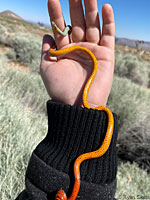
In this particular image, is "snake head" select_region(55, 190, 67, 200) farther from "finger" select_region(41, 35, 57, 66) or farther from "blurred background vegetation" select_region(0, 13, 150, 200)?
"finger" select_region(41, 35, 57, 66)

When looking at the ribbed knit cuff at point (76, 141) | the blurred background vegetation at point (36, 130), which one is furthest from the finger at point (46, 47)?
the blurred background vegetation at point (36, 130)

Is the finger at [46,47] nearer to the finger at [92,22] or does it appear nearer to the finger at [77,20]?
Answer: the finger at [77,20]

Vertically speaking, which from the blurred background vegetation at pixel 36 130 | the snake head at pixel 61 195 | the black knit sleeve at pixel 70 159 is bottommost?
the blurred background vegetation at pixel 36 130

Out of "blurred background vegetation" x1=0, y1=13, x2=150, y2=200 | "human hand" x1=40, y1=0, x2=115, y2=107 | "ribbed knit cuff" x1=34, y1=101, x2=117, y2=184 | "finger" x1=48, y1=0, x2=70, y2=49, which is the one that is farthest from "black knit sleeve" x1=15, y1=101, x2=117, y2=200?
"finger" x1=48, y1=0, x2=70, y2=49

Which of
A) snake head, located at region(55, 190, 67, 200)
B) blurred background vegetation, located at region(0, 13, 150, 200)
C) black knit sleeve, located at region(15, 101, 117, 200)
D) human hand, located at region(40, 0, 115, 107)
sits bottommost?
blurred background vegetation, located at region(0, 13, 150, 200)

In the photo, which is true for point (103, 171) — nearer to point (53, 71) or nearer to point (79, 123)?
point (79, 123)

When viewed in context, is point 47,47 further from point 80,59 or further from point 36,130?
Answer: point 36,130

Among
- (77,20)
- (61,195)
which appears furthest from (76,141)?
(77,20)

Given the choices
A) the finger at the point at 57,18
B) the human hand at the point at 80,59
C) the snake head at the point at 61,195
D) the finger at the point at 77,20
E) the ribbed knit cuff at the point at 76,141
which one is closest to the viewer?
the snake head at the point at 61,195
